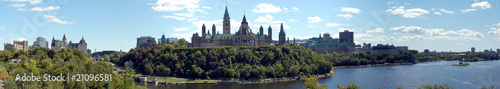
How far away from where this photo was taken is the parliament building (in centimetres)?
13188

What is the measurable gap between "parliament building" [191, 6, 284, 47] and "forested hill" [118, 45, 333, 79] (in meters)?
13.7

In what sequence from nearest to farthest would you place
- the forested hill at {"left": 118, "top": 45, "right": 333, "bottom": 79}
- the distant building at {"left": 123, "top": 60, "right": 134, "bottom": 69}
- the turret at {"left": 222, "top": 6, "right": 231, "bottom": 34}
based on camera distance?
the forested hill at {"left": 118, "top": 45, "right": 333, "bottom": 79} < the distant building at {"left": 123, "top": 60, "right": 134, "bottom": 69} < the turret at {"left": 222, "top": 6, "right": 231, "bottom": 34}

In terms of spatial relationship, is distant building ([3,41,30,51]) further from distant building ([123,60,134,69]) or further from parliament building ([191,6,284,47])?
parliament building ([191,6,284,47])

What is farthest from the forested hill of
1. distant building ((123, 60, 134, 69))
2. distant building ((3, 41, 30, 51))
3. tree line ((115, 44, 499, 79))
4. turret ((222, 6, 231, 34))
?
distant building ((3, 41, 30, 51))

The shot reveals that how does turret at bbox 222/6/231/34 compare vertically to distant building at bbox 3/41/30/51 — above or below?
above

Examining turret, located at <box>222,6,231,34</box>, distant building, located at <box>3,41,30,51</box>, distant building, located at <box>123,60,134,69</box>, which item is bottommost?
distant building, located at <box>123,60,134,69</box>

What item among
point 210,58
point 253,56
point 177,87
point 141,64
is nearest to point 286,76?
point 253,56

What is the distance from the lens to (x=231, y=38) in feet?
450

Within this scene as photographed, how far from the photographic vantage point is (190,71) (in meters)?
103

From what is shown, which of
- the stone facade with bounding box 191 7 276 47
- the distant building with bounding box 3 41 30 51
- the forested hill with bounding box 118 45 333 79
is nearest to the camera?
the forested hill with bounding box 118 45 333 79

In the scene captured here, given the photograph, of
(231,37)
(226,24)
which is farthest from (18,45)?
(231,37)

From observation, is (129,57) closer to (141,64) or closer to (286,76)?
(141,64)

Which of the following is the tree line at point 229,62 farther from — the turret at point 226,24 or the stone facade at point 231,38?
the turret at point 226,24

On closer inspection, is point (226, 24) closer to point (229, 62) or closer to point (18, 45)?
point (229, 62)
